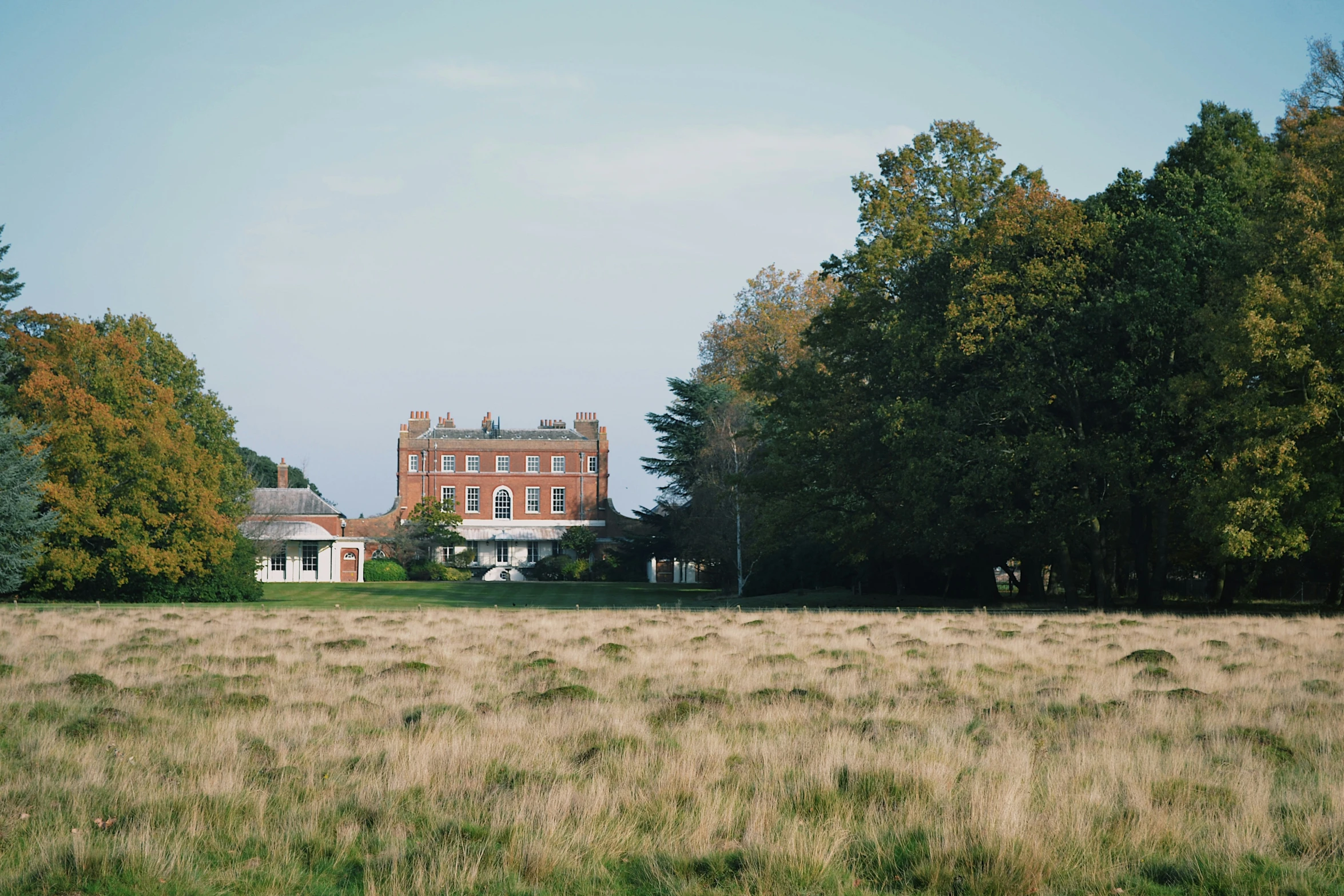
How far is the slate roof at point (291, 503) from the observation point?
68.4 meters

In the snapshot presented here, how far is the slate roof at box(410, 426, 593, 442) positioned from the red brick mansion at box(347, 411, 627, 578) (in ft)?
0.23

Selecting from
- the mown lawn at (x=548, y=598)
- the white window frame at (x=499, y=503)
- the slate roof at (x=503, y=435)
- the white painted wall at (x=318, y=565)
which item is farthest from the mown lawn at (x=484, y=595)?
the slate roof at (x=503, y=435)

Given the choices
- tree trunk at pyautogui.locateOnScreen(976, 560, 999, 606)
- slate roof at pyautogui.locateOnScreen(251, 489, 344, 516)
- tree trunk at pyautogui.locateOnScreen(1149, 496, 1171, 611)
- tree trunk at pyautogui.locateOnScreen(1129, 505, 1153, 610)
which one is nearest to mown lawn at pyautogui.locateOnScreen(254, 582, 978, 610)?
tree trunk at pyautogui.locateOnScreen(976, 560, 999, 606)

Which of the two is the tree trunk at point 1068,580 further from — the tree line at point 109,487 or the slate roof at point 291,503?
the slate roof at point 291,503

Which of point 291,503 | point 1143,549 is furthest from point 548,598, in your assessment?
point 291,503

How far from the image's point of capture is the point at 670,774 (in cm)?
776

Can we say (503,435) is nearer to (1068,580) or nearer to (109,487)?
(109,487)

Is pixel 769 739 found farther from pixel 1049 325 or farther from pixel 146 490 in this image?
pixel 146 490

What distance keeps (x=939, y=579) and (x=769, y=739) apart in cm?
3328

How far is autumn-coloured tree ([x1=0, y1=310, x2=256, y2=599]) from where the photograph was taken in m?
36.3

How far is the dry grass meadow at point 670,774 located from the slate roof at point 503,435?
6349 cm

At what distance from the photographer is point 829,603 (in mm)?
36562

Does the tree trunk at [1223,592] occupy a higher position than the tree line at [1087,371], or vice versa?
the tree line at [1087,371]

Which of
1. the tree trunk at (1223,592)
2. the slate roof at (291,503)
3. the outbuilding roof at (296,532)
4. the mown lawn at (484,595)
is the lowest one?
the mown lawn at (484,595)
